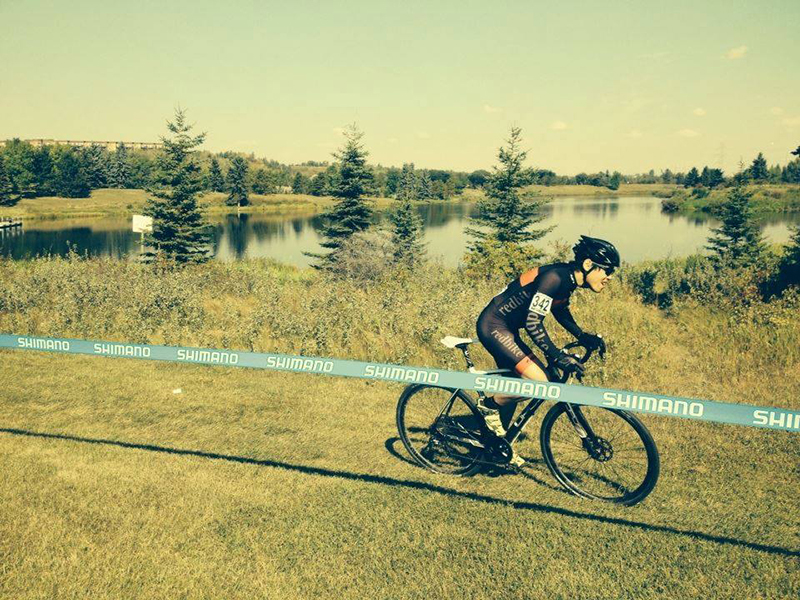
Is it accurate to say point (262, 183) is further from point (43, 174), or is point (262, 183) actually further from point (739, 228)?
point (739, 228)

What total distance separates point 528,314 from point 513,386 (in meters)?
0.71

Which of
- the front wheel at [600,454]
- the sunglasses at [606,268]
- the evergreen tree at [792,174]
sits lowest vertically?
the front wheel at [600,454]

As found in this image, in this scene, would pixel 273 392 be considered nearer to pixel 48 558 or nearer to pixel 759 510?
pixel 48 558

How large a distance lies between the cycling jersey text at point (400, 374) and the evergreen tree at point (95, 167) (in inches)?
5128

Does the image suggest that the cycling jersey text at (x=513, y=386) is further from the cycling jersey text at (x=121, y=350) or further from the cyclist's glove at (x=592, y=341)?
the cycling jersey text at (x=121, y=350)

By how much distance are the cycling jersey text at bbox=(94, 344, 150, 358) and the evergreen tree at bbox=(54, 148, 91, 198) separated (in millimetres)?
120526

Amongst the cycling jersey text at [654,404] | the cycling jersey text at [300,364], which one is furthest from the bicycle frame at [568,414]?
the cycling jersey text at [300,364]

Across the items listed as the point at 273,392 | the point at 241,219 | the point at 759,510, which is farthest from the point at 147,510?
the point at 241,219

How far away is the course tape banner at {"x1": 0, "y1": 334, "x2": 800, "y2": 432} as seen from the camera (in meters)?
3.41

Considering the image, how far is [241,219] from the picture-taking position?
9069 centimetres

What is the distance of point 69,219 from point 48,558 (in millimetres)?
93487

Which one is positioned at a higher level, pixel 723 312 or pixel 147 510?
pixel 723 312

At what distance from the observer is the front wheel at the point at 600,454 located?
447cm

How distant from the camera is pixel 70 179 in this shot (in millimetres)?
107688
